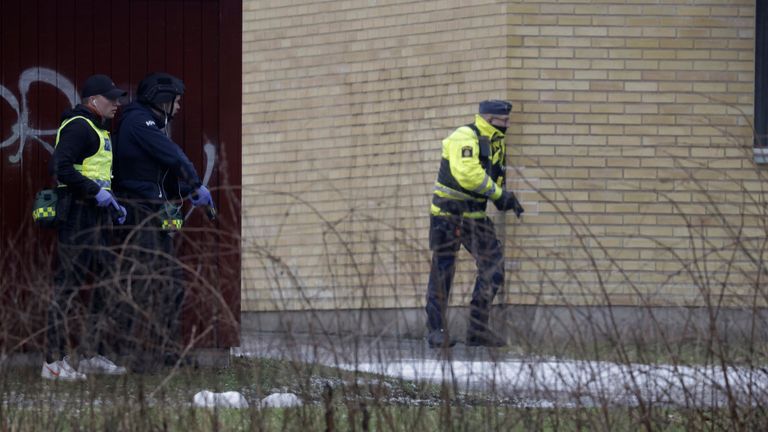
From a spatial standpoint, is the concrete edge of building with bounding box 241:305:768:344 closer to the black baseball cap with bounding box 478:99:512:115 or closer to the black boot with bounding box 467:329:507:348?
the black boot with bounding box 467:329:507:348

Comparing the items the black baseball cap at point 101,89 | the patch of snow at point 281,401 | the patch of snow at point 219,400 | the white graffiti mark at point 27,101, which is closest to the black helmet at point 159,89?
the black baseball cap at point 101,89

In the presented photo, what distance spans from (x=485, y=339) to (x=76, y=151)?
3.63 meters

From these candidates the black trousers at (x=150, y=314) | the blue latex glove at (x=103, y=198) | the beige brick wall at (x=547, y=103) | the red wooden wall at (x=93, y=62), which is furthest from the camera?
the beige brick wall at (x=547, y=103)

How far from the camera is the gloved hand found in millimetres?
10891

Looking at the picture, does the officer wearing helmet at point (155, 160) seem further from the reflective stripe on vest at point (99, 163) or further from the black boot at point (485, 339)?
the black boot at point (485, 339)

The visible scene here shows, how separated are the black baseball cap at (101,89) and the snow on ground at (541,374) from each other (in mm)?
3366

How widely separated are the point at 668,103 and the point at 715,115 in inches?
14.3

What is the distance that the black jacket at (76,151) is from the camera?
29.2 feet

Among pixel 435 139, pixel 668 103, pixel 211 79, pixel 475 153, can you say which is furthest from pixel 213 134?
pixel 668 103

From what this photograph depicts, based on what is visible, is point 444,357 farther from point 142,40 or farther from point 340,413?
point 142,40

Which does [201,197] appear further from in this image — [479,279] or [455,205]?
[479,279]

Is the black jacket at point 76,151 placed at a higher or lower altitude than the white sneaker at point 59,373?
higher

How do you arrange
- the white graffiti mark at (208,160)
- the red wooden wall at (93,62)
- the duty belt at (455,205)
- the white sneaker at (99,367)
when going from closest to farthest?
the white sneaker at (99,367) → the red wooden wall at (93,62) → the white graffiti mark at (208,160) → the duty belt at (455,205)

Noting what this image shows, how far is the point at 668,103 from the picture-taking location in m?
11.9
